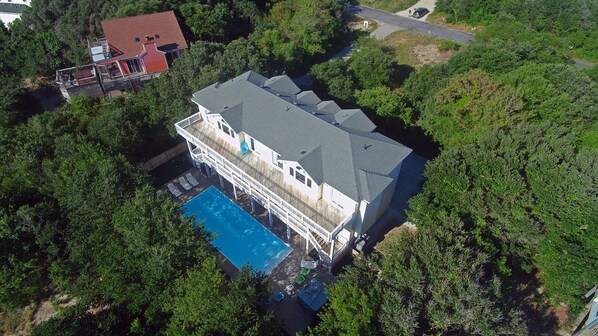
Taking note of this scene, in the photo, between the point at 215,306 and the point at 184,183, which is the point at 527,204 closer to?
the point at 215,306

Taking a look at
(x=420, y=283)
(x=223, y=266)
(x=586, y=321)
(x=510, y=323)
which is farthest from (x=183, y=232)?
(x=586, y=321)

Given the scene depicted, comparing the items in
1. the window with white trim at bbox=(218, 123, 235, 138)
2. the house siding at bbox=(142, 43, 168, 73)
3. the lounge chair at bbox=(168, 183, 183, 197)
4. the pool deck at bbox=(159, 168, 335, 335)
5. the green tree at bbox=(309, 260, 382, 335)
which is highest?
the house siding at bbox=(142, 43, 168, 73)

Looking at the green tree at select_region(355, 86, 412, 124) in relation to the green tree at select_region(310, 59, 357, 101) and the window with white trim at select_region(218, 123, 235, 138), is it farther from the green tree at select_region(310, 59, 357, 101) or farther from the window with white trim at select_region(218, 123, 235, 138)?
the window with white trim at select_region(218, 123, 235, 138)

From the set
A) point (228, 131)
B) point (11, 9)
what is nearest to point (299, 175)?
point (228, 131)

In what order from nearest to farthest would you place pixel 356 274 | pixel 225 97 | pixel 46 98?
pixel 356 274 < pixel 225 97 < pixel 46 98

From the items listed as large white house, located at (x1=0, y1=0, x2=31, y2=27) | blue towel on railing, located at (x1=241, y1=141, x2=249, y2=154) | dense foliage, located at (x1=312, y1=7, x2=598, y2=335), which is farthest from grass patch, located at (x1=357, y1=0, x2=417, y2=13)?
large white house, located at (x1=0, y1=0, x2=31, y2=27)

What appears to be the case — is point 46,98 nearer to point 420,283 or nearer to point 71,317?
point 71,317
